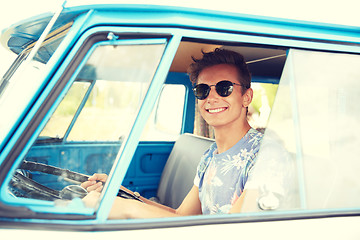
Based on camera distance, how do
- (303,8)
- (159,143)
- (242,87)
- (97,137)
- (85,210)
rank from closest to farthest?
1. (85,210)
2. (303,8)
3. (97,137)
4. (242,87)
5. (159,143)

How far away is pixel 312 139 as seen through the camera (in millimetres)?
1460

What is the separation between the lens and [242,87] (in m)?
2.03

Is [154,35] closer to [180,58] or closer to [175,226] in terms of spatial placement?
[175,226]

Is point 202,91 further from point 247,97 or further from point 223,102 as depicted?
point 247,97

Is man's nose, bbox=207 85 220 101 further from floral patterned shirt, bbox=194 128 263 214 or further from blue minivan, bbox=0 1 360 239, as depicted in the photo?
blue minivan, bbox=0 1 360 239

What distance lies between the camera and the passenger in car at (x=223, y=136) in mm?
1824

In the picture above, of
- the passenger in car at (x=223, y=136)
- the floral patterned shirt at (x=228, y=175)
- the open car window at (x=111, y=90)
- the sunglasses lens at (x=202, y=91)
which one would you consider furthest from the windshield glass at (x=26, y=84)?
the floral patterned shirt at (x=228, y=175)

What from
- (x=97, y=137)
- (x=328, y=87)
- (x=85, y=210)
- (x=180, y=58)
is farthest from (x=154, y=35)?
(x=180, y=58)

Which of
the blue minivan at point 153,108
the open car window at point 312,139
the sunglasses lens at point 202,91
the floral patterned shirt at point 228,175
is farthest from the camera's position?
the sunglasses lens at point 202,91

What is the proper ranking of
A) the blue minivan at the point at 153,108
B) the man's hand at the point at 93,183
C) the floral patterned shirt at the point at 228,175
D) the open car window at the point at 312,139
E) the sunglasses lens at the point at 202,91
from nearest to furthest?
the blue minivan at the point at 153,108
the open car window at the point at 312,139
the floral patterned shirt at the point at 228,175
the man's hand at the point at 93,183
the sunglasses lens at the point at 202,91

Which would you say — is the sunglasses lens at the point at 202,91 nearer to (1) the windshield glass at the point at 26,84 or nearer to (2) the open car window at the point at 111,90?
(2) the open car window at the point at 111,90

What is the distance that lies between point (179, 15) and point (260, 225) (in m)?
0.90

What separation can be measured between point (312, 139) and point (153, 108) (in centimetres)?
75

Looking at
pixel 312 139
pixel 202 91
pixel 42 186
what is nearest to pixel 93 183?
pixel 42 186
